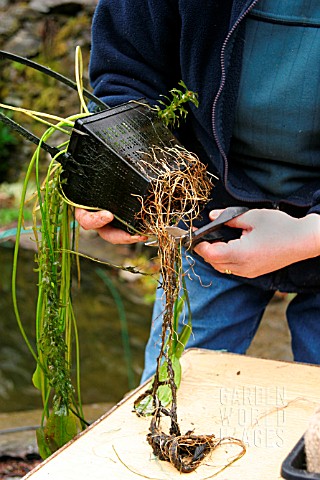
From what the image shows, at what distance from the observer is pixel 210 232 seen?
3.64ft

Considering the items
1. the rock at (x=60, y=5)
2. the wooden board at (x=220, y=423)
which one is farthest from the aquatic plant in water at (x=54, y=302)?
the rock at (x=60, y=5)

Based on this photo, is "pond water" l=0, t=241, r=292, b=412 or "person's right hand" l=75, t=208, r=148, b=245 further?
"pond water" l=0, t=241, r=292, b=412

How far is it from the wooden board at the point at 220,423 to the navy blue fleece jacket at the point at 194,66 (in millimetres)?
206

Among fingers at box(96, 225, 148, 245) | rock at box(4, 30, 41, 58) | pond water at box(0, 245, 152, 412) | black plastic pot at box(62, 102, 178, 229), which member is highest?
black plastic pot at box(62, 102, 178, 229)

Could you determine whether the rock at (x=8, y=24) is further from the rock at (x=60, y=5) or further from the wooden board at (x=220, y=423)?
the wooden board at (x=220, y=423)

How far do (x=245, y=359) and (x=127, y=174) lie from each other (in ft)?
1.55

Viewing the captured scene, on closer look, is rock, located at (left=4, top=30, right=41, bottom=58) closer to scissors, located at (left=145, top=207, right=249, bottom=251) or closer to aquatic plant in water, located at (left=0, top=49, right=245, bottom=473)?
aquatic plant in water, located at (left=0, top=49, right=245, bottom=473)

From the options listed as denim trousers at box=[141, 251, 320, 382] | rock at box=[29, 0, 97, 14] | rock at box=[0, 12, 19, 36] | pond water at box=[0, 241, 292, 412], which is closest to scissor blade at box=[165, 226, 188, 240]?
denim trousers at box=[141, 251, 320, 382]

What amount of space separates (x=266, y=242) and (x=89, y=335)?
7.25ft

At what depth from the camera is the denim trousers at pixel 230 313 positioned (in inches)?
54.5

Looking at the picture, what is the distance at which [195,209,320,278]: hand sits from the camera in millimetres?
1111

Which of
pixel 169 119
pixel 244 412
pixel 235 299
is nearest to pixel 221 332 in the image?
pixel 235 299

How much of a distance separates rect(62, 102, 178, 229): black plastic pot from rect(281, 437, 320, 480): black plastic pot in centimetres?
43

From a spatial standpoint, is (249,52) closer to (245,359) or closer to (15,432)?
(245,359)
